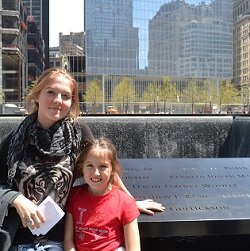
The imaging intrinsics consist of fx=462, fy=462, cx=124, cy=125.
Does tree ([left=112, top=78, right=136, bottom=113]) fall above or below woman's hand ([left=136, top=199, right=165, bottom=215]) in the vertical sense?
above

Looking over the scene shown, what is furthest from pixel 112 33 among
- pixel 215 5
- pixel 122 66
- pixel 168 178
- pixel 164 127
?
pixel 168 178

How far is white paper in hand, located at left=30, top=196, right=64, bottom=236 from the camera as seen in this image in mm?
2410

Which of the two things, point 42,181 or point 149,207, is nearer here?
point 42,181

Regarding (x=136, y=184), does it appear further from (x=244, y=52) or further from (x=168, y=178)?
(x=244, y=52)

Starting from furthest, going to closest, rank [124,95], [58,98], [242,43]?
[242,43] < [124,95] < [58,98]

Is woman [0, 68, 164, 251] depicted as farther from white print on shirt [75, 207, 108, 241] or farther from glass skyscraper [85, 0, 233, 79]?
glass skyscraper [85, 0, 233, 79]

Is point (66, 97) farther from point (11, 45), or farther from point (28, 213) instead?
point (11, 45)

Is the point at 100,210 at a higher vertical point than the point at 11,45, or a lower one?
Answer: lower

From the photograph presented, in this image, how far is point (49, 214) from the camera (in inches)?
95.3

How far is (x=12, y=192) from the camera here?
242cm

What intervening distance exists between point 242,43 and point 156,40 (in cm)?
3370

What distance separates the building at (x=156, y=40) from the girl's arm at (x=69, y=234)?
289 ft

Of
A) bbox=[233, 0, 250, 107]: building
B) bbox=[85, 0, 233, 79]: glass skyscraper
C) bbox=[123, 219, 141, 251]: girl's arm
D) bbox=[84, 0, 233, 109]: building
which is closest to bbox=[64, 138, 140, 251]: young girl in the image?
bbox=[123, 219, 141, 251]: girl's arm

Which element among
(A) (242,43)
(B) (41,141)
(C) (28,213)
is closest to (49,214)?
(C) (28,213)
